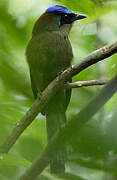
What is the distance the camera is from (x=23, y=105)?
5.36ft

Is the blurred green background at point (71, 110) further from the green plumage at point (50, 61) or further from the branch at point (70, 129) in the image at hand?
the green plumage at point (50, 61)

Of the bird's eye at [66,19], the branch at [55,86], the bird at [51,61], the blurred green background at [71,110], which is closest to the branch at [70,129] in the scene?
the blurred green background at [71,110]

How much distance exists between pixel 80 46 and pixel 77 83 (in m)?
0.71

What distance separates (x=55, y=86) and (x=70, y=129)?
5.56ft

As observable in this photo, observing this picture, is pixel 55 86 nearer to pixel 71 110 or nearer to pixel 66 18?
pixel 71 110

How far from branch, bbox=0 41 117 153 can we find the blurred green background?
0.08 metres

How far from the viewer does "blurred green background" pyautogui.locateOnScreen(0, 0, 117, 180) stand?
2.43 feet

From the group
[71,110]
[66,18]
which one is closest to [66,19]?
[66,18]

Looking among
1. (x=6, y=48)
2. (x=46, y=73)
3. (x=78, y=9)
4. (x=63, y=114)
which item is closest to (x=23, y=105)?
(x=6, y=48)

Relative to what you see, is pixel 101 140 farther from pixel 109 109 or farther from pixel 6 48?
pixel 6 48

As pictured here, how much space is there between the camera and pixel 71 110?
150cm

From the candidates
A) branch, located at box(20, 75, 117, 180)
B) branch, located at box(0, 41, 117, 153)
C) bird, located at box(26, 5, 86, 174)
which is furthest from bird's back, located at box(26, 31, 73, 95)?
branch, located at box(20, 75, 117, 180)

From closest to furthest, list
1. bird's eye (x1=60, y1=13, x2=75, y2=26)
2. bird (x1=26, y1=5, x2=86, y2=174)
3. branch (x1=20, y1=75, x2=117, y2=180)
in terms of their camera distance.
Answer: branch (x1=20, y1=75, x2=117, y2=180) < bird (x1=26, y1=5, x2=86, y2=174) < bird's eye (x1=60, y1=13, x2=75, y2=26)

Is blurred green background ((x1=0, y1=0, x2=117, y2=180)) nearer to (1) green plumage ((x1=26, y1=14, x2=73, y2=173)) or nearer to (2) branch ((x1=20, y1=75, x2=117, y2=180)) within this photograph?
(2) branch ((x1=20, y1=75, x2=117, y2=180))
